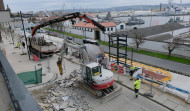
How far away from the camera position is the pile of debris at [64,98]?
30.2ft

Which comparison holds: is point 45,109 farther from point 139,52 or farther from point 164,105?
point 139,52

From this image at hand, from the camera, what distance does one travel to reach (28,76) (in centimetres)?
1135

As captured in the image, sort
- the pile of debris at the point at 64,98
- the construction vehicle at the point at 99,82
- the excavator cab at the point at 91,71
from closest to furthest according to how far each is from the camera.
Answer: the pile of debris at the point at 64,98 → the construction vehicle at the point at 99,82 → the excavator cab at the point at 91,71

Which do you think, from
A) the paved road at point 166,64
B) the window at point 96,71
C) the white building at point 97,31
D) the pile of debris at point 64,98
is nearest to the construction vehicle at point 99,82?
the window at point 96,71

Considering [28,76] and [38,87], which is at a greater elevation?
[28,76]

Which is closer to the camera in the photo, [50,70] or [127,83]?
[127,83]

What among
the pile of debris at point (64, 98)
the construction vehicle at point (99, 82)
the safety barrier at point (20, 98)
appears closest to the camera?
the safety barrier at point (20, 98)

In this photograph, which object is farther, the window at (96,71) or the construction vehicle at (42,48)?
the construction vehicle at (42,48)

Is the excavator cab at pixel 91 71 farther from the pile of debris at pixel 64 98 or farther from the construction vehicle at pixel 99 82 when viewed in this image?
the pile of debris at pixel 64 98

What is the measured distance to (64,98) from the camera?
10.1 metres

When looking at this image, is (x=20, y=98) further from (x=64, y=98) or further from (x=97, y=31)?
(x=97, y=31)

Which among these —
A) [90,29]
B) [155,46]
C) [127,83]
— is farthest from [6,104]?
[90,29]

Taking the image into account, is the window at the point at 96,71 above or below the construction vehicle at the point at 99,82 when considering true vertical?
above

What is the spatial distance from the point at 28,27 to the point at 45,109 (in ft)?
136
